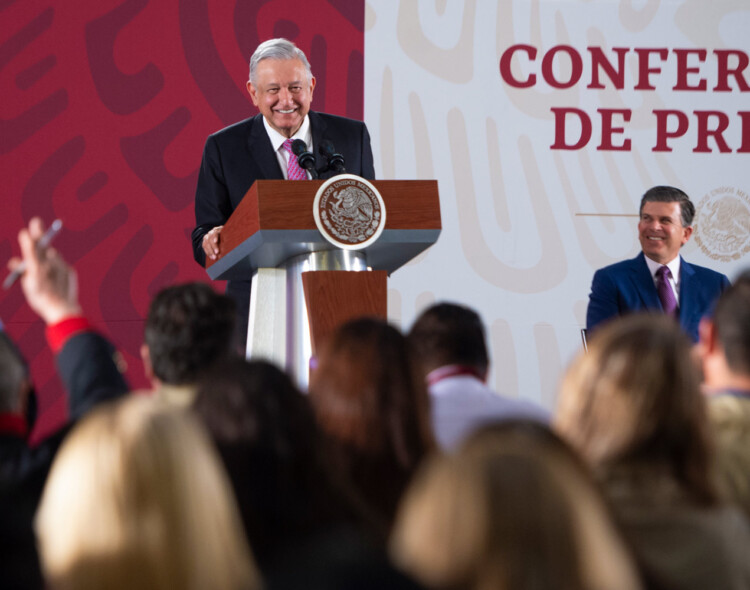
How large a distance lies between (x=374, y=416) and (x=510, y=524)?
1.85 ft

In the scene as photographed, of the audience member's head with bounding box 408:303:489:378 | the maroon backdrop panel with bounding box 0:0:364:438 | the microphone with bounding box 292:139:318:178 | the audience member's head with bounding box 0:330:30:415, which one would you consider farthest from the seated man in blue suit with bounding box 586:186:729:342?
the audience member's head with bounding box 0:330:30:415

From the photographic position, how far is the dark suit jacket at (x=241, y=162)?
3332mm

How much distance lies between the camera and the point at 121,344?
203 inches

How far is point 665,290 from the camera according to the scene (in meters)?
4.06

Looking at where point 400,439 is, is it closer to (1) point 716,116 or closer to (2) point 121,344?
(2) point 121,344

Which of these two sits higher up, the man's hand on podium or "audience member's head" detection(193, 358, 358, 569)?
the man's hand on podium

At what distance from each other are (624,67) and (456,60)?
0.94 metres

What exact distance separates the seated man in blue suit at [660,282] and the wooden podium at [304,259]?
1415 millimetres

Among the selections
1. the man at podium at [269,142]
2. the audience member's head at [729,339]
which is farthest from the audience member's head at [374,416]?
the man at podium at [269,142]

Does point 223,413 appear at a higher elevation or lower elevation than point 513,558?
higher

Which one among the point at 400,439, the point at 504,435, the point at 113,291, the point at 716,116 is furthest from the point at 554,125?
the point at 504,435

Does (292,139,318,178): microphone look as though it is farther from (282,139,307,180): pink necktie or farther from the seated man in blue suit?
the seated man in blue suit

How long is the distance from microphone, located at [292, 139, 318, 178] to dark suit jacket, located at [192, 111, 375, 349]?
1.14 ft

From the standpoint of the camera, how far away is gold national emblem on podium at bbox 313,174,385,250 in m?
2.57
